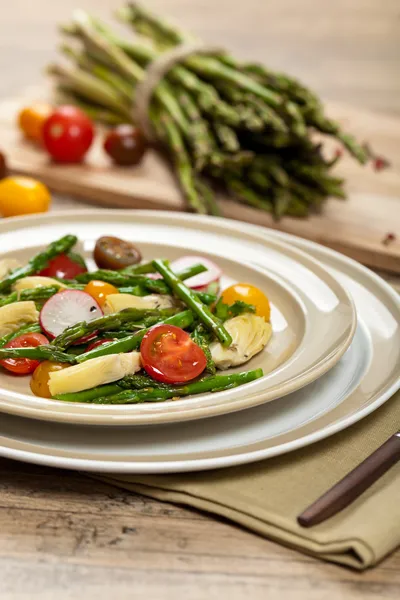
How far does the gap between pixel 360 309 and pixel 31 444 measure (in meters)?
1.45

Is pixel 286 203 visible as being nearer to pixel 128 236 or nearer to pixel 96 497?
pixel 128 236

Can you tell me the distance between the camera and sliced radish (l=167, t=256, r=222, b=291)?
327cm

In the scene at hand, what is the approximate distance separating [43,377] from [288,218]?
233cm

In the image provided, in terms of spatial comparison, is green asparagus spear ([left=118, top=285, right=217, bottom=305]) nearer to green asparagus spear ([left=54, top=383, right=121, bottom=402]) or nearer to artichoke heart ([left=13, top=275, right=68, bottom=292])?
artichoke heart ([left=13, top=275, right=68, bottom=292])

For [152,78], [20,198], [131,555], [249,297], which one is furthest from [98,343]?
[152,78]

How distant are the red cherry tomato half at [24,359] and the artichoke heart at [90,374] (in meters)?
0.18

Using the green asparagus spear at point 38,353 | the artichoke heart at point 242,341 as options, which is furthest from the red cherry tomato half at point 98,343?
the artichoke heart at point 242,341

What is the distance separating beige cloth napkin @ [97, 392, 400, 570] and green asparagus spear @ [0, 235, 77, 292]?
97 centimetres

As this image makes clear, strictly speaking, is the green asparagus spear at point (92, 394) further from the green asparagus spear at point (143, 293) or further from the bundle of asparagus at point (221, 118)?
the bundle of asparagus at point (221, 118)

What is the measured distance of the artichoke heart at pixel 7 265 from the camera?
10.5ft

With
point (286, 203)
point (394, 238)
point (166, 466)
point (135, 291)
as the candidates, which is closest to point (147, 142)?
point (286, 203)

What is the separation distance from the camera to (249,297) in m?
3.09

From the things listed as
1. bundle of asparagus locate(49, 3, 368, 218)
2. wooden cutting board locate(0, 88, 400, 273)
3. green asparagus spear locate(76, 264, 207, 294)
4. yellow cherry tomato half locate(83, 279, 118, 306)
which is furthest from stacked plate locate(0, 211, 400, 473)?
bundle of asparagus locate(49, 3, 368, 218)

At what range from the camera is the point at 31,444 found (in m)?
2.36
